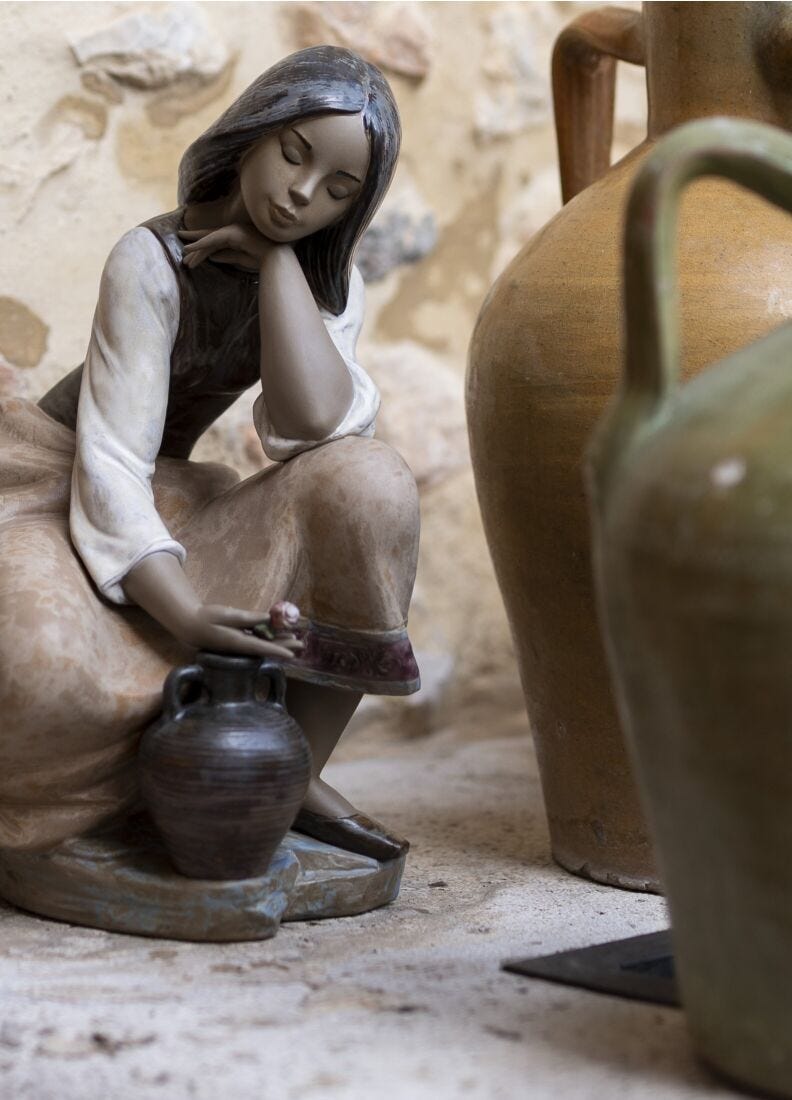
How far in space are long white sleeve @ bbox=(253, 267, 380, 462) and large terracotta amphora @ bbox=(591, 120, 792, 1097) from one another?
50 cm

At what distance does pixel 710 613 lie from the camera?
0.95 m

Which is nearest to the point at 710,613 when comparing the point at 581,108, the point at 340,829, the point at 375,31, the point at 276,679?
the point at 276,679

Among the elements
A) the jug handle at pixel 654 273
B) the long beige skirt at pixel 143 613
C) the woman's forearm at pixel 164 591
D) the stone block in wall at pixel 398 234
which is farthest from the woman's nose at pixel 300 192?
the stone block in wall at pixel 398 234

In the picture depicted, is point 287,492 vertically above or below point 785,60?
below

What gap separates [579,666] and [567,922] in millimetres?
280

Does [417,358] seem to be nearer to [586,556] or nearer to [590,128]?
[590,128]

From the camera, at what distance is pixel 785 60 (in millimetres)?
Result: 1601

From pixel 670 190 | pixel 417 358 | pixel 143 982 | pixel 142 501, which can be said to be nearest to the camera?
pixel 670 190

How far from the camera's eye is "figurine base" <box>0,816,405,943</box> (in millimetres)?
1386

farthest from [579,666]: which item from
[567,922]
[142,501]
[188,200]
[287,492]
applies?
[188,200]

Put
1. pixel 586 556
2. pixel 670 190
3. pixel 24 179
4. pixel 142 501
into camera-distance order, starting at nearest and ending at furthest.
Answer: pixel 670 190
pixel 142 501
pixel 586 556
pixel 24 179

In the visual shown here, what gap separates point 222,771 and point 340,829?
0.76ft

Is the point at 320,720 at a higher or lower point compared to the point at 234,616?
lower

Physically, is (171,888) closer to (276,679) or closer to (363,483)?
(276,679)
